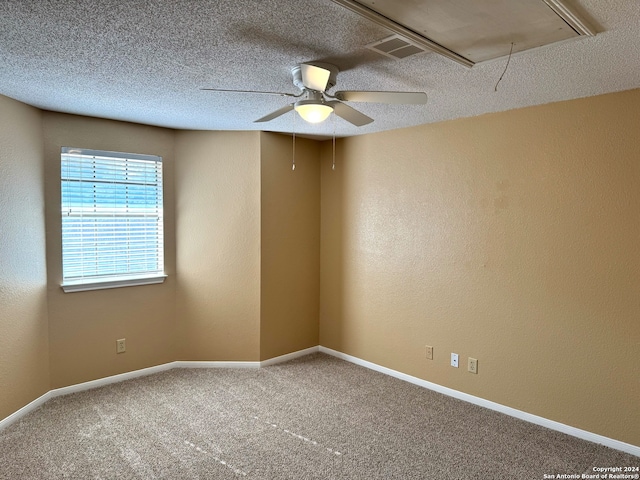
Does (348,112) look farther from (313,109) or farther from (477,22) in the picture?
(477,22)

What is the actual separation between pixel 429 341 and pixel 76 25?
10.7 feet

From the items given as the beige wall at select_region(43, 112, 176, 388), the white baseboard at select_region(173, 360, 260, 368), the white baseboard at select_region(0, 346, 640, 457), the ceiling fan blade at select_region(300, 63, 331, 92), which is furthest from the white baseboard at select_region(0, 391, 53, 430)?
the ceiling fan blade at select_region(300, 63, 331, 92)

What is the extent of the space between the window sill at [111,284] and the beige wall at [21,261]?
19 centimetres

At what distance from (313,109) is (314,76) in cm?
20

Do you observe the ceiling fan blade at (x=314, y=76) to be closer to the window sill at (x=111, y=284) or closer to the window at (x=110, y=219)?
the window at (x=110, y=219)

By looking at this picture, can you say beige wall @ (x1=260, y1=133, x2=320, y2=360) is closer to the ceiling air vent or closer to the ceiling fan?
the ceiling fan

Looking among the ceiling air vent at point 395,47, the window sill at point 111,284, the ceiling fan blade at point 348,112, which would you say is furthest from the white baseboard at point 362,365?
the ceiling air vent at point 395,47

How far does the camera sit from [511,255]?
10.7 ft

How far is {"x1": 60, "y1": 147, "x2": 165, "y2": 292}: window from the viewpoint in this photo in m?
3.59

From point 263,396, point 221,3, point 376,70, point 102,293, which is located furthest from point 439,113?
point 102,293

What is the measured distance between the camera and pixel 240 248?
421 cm

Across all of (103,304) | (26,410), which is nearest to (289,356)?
(103,304)

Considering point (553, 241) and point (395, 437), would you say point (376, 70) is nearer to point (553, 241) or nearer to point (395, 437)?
point (553, 241)

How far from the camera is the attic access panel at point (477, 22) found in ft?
5.22
